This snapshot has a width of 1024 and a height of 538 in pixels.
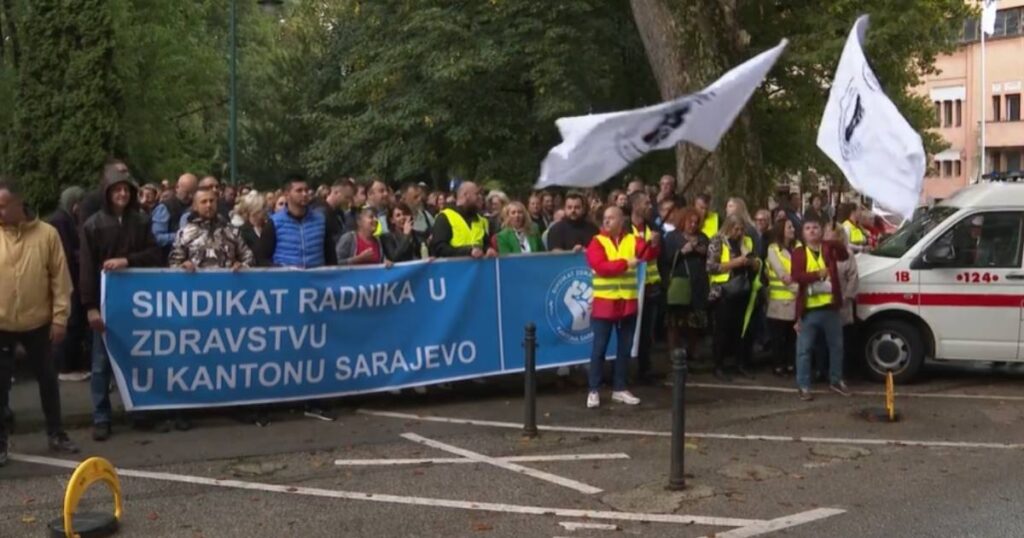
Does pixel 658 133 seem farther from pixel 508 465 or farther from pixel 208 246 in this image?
pixel 208 246

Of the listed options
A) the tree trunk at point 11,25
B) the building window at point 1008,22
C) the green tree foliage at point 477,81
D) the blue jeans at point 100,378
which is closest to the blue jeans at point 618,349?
the blue jeans at point 100,378

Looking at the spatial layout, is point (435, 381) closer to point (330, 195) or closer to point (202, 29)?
point (330, 195)

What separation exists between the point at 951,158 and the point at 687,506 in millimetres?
66635

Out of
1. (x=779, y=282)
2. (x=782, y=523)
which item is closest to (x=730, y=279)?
(x=779, y=282)

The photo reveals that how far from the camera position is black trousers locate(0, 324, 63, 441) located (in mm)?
8633

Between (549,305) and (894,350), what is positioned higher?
(549,305)

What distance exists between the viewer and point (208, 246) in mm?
9961

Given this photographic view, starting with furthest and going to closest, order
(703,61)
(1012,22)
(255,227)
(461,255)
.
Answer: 1. (1012,22)
2. (703,61)
3. (461,255)
4. (255,227)

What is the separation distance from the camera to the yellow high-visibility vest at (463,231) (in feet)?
38.0

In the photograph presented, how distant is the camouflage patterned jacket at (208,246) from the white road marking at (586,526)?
13.6ft

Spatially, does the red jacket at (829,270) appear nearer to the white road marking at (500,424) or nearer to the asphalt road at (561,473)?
the asphalt road at (561,473)

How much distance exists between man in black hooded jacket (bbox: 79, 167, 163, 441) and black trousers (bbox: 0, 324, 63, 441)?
0.52 m

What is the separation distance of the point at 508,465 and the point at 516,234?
12.2 feet

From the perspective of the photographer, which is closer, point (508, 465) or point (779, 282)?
point (508, 465)
